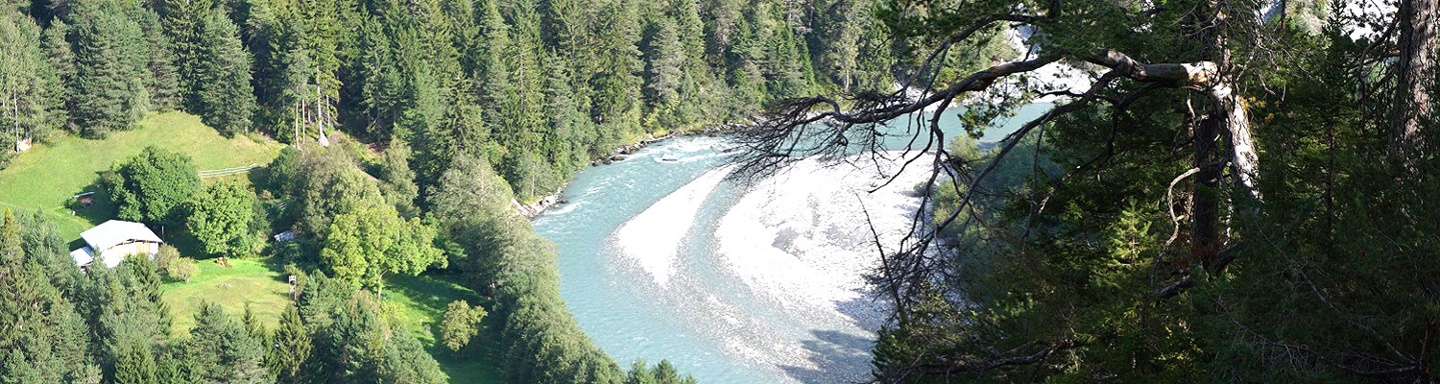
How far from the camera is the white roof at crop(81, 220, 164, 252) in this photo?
44.8 m

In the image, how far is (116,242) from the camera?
44.8 meters

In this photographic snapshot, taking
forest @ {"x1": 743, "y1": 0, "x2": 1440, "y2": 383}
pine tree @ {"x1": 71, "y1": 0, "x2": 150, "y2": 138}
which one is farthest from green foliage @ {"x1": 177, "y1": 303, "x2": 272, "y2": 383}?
forest @ {"x1": 743, "y1": 0, "x2": 1440, "y2": 383}

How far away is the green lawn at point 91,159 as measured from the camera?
157 ft

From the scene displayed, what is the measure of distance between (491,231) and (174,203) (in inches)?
540

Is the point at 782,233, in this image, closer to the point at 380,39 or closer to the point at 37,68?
the point at 380,39

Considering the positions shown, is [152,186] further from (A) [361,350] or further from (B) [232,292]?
(A) [361,350]

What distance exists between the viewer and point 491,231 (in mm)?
43812

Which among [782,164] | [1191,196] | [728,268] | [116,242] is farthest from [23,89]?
[1191,196]

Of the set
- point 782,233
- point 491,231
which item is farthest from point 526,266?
point 782,233

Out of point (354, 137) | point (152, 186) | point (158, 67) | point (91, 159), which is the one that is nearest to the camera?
point (152, 186)

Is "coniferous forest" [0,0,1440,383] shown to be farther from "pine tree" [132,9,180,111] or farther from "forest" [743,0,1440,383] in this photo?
"pine tree" [132,9,180,111]

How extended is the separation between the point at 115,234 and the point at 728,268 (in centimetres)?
2250

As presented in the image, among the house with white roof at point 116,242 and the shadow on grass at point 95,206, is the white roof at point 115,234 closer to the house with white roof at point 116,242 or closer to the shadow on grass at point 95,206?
the house with white roof at point 116,242

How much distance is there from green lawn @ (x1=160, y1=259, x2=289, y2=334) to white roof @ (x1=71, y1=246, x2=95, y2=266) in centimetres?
332
